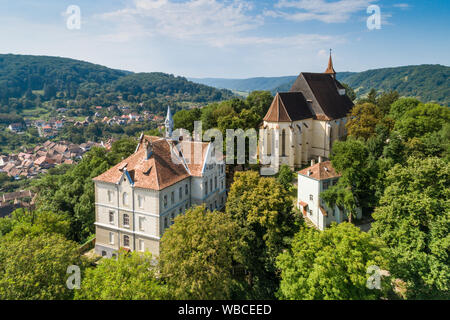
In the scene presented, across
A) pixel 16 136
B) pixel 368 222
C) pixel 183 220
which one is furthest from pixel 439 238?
pixel 16 136

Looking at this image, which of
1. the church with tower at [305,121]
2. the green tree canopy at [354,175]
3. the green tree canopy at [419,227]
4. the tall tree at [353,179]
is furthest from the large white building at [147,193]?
the green tree canopy at [419,227]

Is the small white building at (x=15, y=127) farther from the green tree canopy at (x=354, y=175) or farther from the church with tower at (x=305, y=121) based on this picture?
the green tree canopy at (x=354, y=175)

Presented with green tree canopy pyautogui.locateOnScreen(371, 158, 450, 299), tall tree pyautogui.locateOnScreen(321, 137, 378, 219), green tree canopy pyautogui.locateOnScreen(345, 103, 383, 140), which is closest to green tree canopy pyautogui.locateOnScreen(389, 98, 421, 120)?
green tree canopy pyautogui.locateOnScreen(345, 103, 383, 140)

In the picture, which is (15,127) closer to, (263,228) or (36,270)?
(36,270)

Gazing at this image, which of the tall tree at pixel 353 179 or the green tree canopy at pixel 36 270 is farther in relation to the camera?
the tall tree at pixel 353 179

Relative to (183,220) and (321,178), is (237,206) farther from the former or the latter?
(321,178)

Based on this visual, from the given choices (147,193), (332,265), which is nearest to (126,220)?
(147,193)
